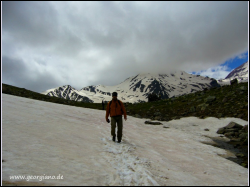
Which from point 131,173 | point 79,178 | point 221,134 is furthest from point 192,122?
point 79,178

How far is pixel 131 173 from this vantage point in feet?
18.1

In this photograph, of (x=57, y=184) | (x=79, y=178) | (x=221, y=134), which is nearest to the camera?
(x=57, y=184)

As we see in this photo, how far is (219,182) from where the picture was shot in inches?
236

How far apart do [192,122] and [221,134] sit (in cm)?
699

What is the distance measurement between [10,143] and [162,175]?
694 centimetres

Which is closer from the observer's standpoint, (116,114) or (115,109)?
(116,114)

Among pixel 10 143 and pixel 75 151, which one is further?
pixel 75 151

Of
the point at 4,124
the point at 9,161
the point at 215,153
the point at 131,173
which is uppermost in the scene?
the point at 4,124

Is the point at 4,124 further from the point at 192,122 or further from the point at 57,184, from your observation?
the point at 192,122

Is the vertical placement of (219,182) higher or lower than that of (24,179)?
lower

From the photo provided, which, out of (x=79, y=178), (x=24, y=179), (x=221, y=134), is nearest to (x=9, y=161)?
(x=24, y=179)

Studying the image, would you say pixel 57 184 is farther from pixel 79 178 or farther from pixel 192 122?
pixel 192 122

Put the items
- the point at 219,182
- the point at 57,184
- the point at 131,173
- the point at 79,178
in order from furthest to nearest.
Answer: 1. the point at 219,182
2. the point at 131,173
3. the point at 79,178
4. the point at 57,184

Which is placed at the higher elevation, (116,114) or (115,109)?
(115,109)
